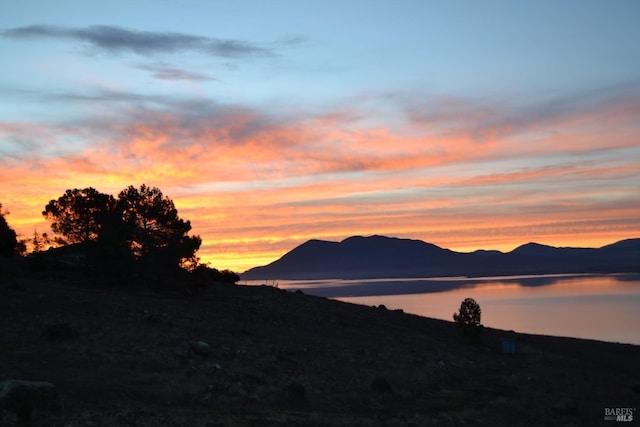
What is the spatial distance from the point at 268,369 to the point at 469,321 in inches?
966

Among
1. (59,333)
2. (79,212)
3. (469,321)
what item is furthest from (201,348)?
(79,212)

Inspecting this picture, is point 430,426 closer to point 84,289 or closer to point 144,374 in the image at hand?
point 144,374

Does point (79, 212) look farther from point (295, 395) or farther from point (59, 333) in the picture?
point (295, 395)

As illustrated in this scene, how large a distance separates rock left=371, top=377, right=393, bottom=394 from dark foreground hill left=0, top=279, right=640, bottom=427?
0.06 m

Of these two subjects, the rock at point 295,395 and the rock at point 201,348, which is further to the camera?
the rock at point 201,348

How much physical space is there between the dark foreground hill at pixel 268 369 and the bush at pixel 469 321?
1184mm

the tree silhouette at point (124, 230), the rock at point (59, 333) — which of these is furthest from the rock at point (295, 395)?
the tree silhouette at point (124, 230)

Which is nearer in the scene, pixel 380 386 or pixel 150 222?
pixel 380 386

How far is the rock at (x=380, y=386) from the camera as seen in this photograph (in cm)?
2832

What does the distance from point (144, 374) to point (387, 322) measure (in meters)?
30.4

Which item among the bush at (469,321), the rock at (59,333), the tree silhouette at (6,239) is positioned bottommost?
the bush at (469,321)

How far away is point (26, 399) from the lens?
703 inches

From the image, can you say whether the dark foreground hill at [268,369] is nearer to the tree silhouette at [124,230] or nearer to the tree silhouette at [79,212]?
the tree silhouette at [124,230]

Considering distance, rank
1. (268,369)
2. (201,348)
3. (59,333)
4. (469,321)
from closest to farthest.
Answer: (268,369)
(59,333)
(201,348)
(469,321)
